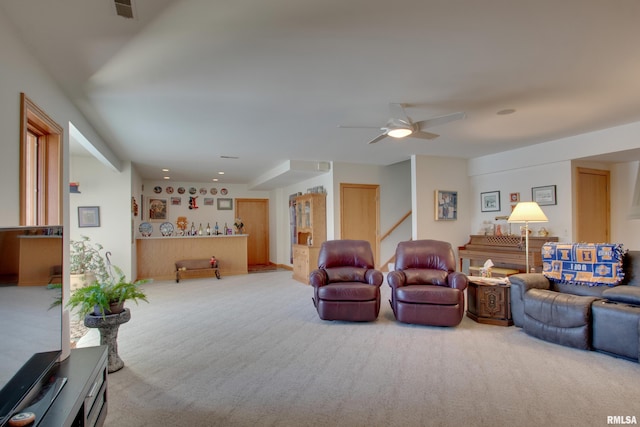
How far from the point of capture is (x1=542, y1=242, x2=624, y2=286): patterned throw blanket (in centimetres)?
333

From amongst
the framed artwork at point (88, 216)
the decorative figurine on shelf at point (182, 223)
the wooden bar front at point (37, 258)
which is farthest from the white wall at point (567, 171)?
the decorative figurine on shelf at point (182, 223)

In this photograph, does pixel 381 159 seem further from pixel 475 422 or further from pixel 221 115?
pixel 475 422

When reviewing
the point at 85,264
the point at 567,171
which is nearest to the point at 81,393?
the point at 85,264

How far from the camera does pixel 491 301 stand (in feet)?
12.8

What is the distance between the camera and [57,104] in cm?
291

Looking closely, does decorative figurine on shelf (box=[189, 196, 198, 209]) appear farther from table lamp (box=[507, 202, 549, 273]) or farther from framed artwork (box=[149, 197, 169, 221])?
table lamp (box=[507, 202, 549, 273])

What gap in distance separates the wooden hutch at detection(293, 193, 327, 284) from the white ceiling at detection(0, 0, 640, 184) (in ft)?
8.03

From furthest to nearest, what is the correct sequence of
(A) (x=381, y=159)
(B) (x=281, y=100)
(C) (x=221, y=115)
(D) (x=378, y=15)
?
(A) (x=381, y=159), (C) (x=221, y=115), (B) (x=281, y=100), (D) (x=378, y=15)

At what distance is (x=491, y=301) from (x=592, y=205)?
3107 millimetres

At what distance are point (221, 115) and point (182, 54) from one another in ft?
4.58

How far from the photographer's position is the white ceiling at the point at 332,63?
198cm

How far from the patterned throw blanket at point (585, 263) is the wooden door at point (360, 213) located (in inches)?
143

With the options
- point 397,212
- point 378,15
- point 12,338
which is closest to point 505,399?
point 378,15

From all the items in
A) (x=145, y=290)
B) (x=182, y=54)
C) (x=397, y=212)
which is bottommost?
(x=145, y=290)
